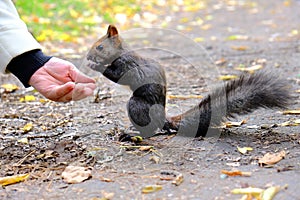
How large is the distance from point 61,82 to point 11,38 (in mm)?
327

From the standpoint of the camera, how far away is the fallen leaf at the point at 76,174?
7.53ft

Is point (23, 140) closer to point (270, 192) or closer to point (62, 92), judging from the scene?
point (62, 92)

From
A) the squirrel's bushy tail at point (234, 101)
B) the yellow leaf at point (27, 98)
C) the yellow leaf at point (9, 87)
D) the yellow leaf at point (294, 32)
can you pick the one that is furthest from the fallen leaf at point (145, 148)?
the yellow leaf at point (294, 32)

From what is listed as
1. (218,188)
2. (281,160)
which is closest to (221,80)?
(281,160)

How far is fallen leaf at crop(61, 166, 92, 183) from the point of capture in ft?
7.53

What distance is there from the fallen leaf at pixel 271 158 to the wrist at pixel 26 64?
1181 millimetres

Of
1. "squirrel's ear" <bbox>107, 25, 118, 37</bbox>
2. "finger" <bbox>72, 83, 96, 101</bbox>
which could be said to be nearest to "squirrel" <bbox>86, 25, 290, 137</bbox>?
"squirrel's ear" <bbox>107, 25, 118, 37</bbox>

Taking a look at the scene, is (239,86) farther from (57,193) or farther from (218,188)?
(57,193)

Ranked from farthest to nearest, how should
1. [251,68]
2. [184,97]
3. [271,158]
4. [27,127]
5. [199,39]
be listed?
[199,39] < [251,68] < [184,97] < [27,127] < [271,158]

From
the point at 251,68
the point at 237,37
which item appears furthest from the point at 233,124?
the point at 237,37

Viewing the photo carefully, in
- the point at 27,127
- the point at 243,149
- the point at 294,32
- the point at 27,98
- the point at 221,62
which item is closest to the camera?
the point at 243,149

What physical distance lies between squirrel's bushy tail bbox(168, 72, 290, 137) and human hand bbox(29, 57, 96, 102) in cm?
56

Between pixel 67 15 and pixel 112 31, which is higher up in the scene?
pixel 112 31

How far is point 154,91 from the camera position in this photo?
2750 millimetres
